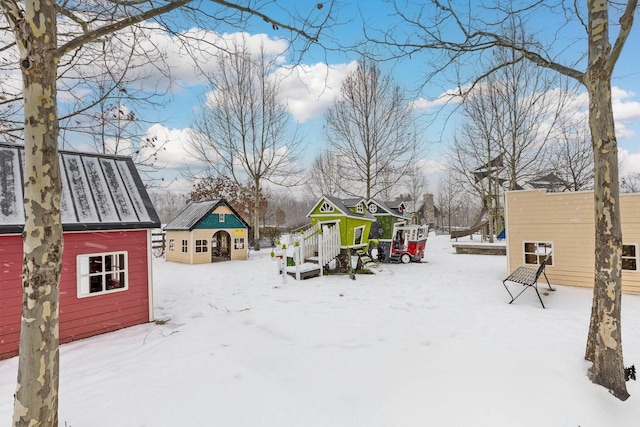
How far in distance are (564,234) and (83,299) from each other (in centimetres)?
1193

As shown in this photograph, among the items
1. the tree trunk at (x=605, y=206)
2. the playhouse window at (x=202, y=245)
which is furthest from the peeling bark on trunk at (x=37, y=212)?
the playhouse window at (x=202, y=245)

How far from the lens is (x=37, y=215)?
2.27m

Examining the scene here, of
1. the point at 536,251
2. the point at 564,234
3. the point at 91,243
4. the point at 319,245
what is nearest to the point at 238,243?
the point at 319,245

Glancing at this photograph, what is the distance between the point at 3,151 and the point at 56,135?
16.8 feet

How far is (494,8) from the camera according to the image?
4238 mm

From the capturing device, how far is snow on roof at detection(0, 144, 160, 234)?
5238 mm

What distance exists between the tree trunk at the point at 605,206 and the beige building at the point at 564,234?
6.20 m

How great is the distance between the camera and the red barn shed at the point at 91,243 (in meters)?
4.97

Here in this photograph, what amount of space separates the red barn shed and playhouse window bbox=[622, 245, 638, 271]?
11.7 meters

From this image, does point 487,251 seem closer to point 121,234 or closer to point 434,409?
point 434,409

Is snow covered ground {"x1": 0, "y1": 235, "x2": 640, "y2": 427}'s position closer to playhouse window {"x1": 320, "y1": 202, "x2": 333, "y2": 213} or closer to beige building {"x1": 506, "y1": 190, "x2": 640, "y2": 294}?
beige building {"x1": 506, "y1": 190, "x2": 640, "y2": 294}

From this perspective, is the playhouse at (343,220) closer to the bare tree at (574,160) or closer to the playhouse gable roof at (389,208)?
the playhouse gable roof at (389,208)

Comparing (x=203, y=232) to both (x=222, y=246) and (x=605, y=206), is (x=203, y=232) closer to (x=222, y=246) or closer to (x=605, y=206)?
(x=222, y=246)

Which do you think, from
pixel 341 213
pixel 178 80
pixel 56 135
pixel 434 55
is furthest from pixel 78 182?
pixel 341 213
